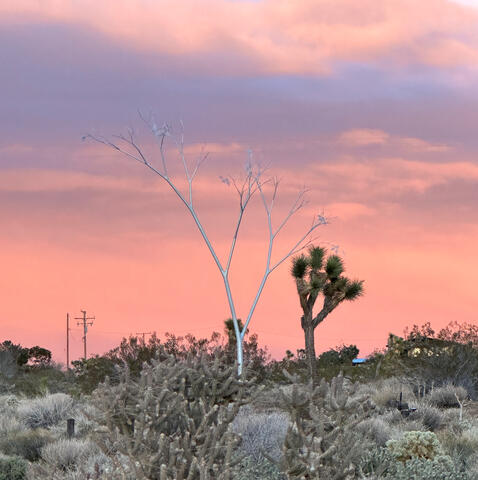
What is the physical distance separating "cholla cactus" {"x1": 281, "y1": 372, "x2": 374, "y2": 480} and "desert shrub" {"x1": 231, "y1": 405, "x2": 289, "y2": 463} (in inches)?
222

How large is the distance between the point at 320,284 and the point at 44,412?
53.0 ft

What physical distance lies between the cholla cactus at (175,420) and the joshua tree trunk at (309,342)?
25.8m

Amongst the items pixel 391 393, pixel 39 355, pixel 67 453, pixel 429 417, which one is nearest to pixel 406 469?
pixel 67 453

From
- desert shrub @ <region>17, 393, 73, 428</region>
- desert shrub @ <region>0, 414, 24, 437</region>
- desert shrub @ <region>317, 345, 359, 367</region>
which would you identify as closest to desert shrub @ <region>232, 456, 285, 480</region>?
desert shrub @ <region>0, 414, 24, 437</region>

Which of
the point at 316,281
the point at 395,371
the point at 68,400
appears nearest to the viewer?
the point at 68,400

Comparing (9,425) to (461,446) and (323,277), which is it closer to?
(461,446)

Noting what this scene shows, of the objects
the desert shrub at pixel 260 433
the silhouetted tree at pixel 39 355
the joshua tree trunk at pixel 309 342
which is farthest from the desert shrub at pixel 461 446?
the silhouetted tree at pixel 39 355

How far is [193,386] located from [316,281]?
2661 centimetres

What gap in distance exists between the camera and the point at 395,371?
29.4m

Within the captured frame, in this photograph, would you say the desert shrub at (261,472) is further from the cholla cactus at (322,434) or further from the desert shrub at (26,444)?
the desert shrub at (26,444)

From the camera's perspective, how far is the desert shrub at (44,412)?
21891 mm

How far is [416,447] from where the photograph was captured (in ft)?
49.3

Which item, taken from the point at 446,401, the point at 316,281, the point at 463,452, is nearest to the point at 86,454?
the point at 463,452

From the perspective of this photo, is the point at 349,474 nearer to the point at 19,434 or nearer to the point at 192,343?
the point at 19,434
